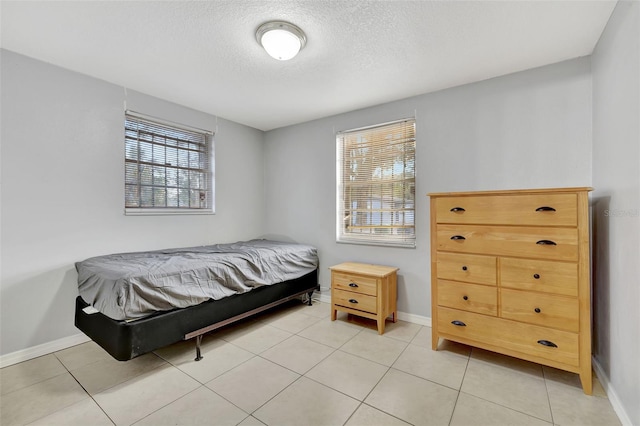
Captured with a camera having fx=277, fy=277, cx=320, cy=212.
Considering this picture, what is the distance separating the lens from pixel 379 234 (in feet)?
10.9

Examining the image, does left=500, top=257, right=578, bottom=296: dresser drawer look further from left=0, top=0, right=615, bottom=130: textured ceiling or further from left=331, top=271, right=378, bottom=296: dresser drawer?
left=0, top=0, right=615, bottom=130: textured ceiling

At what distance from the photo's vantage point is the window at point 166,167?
2955 mm

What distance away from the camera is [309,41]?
2.04m

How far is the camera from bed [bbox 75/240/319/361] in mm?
1896

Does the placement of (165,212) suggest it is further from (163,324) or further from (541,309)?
(541,309)

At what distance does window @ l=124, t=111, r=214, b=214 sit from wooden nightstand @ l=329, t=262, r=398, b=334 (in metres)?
1.96

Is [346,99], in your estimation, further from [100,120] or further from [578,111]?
[100,120]

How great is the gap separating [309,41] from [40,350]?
331 cm

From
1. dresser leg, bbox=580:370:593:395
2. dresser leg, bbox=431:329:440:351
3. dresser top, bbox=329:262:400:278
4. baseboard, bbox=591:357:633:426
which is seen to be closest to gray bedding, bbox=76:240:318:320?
dresser top, bbox=329:262:400:278

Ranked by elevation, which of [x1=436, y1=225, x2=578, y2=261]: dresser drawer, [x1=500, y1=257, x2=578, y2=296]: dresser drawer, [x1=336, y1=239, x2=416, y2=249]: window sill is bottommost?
[x1=500, y1=257, x2=578, y2=296]: dresser drawer

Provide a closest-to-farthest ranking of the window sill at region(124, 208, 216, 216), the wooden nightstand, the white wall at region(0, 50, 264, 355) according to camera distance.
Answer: the white wall at region(0, 50, 264, 355), the wooden nightstand, the window sill at region(124, 208, 216, 216)

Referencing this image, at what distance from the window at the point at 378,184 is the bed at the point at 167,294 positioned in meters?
1.11

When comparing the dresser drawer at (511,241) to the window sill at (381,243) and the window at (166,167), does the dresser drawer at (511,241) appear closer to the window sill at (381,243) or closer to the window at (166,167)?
the window sill at (381,243)

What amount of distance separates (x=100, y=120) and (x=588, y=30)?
4080mm
